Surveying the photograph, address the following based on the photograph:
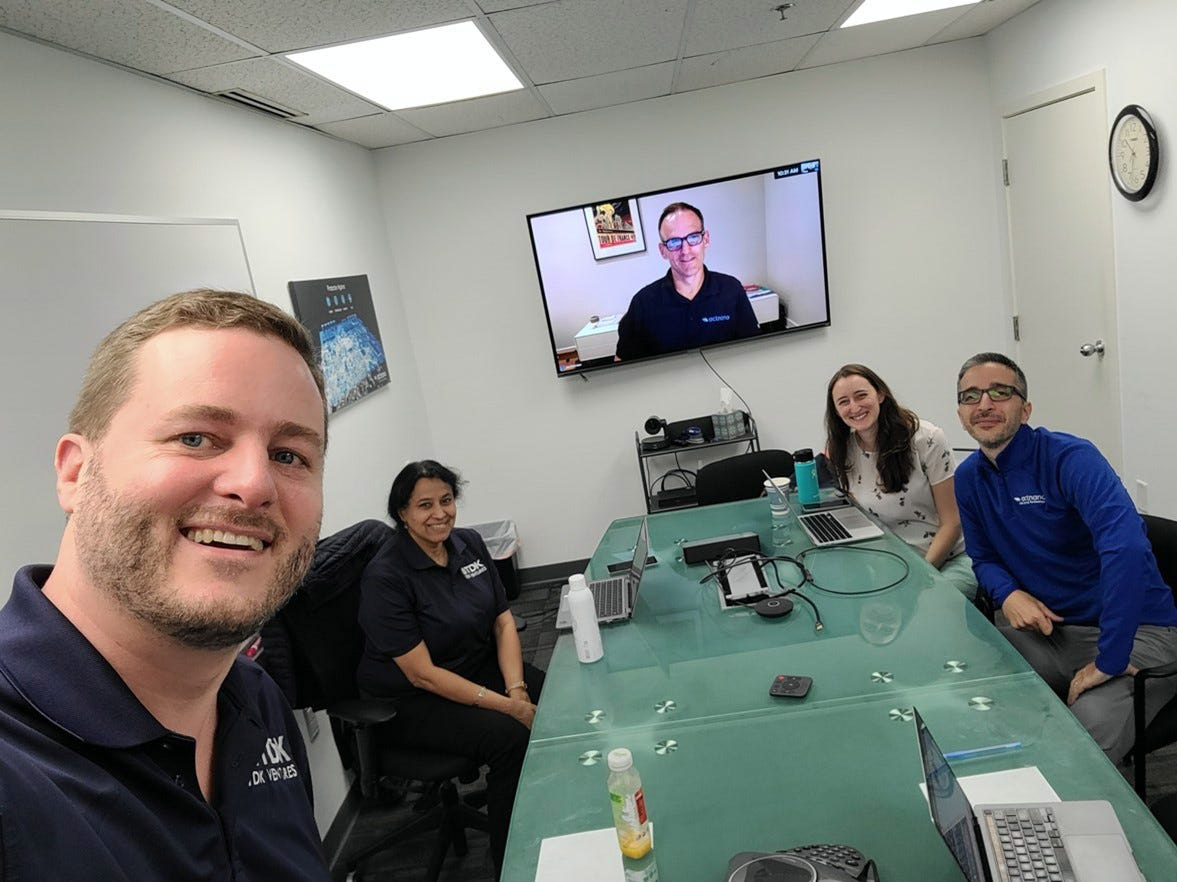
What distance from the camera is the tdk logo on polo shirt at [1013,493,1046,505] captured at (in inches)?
80.4

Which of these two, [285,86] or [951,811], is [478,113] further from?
[951,811]

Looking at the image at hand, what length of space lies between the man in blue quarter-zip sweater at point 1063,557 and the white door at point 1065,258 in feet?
5.82

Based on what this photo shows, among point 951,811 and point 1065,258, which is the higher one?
point 1065,258

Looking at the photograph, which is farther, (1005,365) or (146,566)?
(1005,365)

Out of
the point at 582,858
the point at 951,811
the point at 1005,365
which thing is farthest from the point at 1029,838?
the point at 1005,365

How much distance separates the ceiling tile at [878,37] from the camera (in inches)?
134

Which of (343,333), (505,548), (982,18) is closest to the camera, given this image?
(343,333)

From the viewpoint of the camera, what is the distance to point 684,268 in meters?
4.17

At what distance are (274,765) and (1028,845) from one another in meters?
1.11

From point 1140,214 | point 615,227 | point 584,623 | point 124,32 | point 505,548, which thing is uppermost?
point 124,32

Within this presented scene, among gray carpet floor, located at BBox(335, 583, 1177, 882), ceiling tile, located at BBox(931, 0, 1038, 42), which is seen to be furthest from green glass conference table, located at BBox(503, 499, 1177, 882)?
ceiling tile, located at BBox(931, 0, 1038, 42)

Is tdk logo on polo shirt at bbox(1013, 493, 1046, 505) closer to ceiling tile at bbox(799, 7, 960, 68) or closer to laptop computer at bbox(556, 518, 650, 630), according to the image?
laptop computer at bbox(556, 518, 650, 630)

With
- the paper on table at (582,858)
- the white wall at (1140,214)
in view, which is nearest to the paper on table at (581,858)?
the paper on table at (582,858)

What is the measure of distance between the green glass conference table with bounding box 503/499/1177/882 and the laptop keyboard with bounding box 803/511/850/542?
0.76ft
